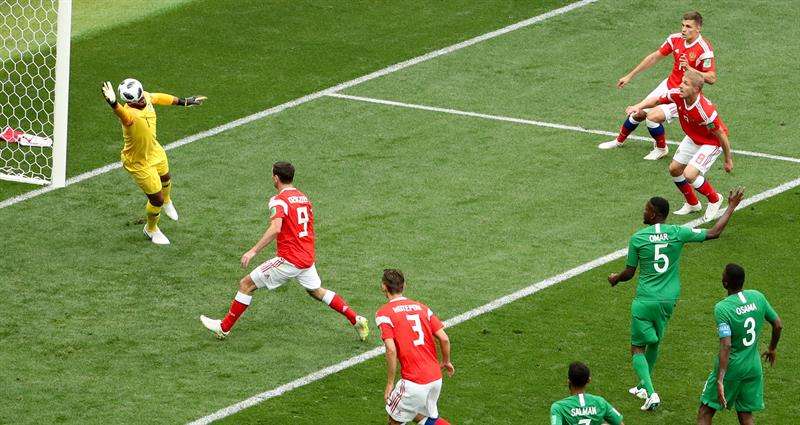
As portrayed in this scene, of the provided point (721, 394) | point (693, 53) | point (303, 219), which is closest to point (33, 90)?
point (303, 219)

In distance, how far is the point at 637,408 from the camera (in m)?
14.1

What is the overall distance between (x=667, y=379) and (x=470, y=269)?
10.8ft

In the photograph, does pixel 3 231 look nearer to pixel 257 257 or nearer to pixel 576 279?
pixel 257 257

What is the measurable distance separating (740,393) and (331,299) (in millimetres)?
4380

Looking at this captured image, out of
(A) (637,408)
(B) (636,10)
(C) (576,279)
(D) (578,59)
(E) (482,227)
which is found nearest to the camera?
(A) (637,408)

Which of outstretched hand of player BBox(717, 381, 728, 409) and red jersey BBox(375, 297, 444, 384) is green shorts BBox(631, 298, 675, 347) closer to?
outstretched hand of player BBox(717, 381, 728, 409)

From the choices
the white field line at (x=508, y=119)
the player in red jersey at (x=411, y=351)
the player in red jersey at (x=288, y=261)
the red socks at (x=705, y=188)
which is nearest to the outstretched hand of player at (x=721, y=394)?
the player in red jersey at (x=411, y=351)

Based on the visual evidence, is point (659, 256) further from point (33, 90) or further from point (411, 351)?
point (33, 90)

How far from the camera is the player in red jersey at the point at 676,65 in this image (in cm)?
1972

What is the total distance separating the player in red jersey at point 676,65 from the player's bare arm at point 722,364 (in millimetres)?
7430

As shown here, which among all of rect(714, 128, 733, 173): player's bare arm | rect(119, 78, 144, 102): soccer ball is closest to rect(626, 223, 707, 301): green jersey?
rect(714, 128, 733, 173): player's bare arm

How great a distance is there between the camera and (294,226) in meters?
15.1

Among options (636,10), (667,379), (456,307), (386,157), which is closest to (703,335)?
(667,379)

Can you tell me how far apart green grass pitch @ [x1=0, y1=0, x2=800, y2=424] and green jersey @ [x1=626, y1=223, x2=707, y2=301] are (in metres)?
1.13
